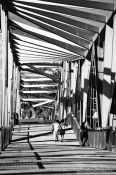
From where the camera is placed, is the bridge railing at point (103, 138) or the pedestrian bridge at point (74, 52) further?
the bridge railing at point (103, 138)

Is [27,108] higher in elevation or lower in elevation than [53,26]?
lower

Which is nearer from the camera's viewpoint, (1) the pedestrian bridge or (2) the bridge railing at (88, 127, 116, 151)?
(1) the pedestrian bridge

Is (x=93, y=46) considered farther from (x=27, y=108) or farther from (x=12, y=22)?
(x=27, y=108)

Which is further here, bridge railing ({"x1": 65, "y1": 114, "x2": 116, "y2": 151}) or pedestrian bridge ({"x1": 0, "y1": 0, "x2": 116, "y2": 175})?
bridge railing ({"x1": 65, "y1": 114, "x2": 116, "y2": 151})

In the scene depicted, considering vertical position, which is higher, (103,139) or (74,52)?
(74,52)

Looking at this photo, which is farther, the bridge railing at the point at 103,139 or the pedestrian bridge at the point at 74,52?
the bridge railing at the point at 103,139

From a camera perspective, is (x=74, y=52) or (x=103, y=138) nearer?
(x=103, y=138)

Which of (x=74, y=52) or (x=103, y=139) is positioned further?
(x=74, y=52)

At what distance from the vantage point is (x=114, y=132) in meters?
14.5

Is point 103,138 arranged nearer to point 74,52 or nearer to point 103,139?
point 103,139

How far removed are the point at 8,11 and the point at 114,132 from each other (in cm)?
766

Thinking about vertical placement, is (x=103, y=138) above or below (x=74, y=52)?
below

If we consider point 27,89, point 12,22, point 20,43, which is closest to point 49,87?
point 27,89

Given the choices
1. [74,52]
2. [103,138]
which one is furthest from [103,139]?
[74,52]
